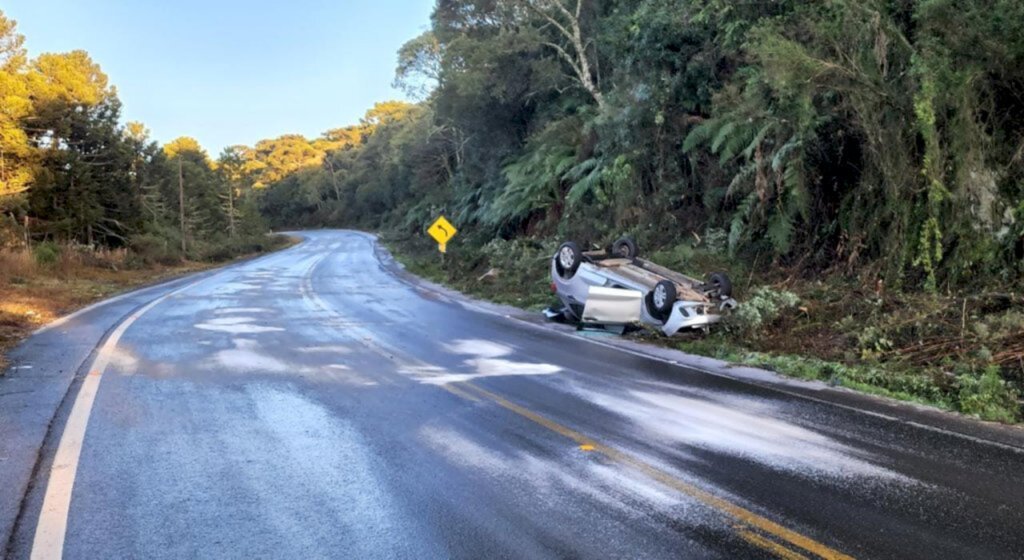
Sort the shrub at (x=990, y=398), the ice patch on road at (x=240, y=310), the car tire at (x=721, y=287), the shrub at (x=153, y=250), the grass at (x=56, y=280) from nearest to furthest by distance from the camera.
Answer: the shrub at (x=990, y=398), the car tire at (x=721, y=287), the grass at (x=56, y=280), the ice patch on road at (x=240, y=310), the shrub at (x=153, y=250)

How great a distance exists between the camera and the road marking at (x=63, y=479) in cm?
378

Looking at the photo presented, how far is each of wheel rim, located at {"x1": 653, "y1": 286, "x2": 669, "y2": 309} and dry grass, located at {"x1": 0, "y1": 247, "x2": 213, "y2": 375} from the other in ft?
29.2

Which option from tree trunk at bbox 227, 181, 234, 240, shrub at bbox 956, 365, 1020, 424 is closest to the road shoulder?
shrub at bbox 956, 365, 1020, 424

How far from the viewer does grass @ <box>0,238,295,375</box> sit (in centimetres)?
1288

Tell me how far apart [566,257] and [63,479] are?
8.83 meters

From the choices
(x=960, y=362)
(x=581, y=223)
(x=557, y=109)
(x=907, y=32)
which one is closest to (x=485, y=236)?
(x=557, y=109)

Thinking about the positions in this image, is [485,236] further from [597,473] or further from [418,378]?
[597,473]

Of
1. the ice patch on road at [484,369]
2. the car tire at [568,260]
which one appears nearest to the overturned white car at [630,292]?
the car tire at [568,260]

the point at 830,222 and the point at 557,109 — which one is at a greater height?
the point at 557,109

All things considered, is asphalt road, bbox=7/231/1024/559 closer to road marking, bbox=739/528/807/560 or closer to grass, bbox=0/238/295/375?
road marking, bbox=739/528/807/560

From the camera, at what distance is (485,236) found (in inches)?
1079

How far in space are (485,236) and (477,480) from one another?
23.0 meters

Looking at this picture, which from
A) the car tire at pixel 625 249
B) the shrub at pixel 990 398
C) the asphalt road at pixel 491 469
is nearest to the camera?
the asphalt road at pixel 491 469

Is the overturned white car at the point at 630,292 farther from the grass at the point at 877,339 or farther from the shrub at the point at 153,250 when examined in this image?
the shrub at the point at 153,250
